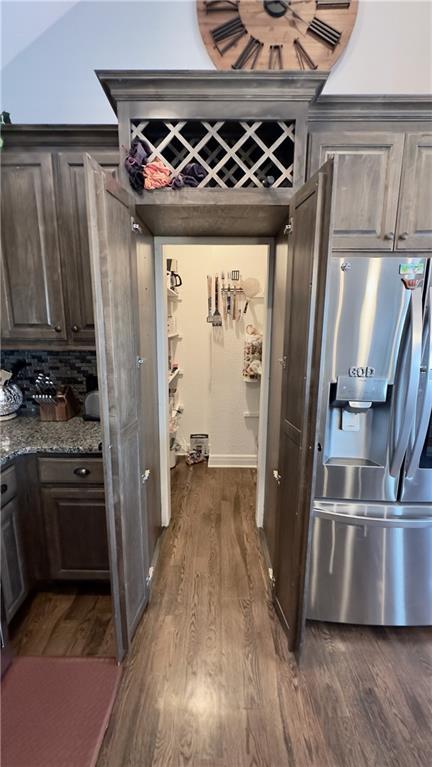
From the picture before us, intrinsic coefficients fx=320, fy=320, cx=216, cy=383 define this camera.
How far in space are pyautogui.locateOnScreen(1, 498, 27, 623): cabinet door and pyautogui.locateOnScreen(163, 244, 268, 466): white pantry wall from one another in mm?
2071

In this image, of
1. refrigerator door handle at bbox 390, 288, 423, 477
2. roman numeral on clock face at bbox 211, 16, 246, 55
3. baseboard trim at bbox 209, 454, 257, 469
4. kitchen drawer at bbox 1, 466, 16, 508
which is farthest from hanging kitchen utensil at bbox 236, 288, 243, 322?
kitchen drawer at bbox 1, 466, 16, 508

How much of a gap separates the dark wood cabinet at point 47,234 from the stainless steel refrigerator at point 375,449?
136 cm

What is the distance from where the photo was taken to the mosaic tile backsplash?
6.98 feet

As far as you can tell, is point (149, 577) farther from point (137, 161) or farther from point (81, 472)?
point (137, 161)

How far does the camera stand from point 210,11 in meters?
1.76

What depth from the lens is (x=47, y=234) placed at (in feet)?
5.82

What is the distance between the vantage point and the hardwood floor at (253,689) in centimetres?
121

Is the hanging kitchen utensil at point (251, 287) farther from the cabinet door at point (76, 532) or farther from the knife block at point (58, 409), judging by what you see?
the cabinet door at point (76, 532)

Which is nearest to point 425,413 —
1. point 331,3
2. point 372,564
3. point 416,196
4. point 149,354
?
point 372,564

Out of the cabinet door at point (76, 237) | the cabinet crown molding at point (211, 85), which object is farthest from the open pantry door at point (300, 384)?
the cabinet door at point (76, 237)

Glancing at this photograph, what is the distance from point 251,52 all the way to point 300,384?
6.18 feet

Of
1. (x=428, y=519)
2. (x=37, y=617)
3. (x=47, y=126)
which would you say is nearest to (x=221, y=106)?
(x=47, y=126)

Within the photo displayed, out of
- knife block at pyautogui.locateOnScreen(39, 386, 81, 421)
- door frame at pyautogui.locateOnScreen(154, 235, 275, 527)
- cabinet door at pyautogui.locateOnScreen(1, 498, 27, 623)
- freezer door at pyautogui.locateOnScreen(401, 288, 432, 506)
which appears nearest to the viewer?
freezer door at pyautogui.locateOnScreen(401, 288, 432, 506)

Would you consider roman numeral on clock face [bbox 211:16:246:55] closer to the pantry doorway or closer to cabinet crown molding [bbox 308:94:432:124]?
cabinet crown molding [bbox 308:94:432:124]
